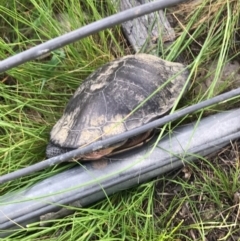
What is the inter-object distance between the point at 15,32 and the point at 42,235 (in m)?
0.73

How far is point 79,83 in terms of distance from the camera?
1763mm

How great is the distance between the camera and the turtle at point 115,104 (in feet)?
5.12

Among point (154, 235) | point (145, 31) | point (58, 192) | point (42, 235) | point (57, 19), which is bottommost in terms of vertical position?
point (154, 235)

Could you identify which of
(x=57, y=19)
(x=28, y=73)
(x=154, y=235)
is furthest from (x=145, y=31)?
(x=154, y=235)

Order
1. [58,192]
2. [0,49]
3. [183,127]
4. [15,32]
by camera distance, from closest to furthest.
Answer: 1. [58,192]
2. [183,127]
3. [0,49]
4. [15,32]

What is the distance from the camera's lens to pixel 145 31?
1776mm

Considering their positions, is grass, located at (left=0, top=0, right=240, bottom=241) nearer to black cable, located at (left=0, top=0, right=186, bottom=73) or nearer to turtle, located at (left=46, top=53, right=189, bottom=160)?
turtle, located at (left=46, top=53, right=189, bottom=160)

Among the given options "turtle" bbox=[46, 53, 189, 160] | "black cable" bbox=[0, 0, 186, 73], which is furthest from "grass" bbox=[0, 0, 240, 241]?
"black cable" bbox=[0, 0, 186, 73]

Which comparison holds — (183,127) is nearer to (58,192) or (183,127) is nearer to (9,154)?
(58,192)

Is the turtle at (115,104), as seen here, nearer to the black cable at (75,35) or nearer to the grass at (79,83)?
the grass at (79,83)

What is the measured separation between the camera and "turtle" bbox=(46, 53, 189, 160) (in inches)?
61.4

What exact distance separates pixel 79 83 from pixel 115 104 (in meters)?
0.24

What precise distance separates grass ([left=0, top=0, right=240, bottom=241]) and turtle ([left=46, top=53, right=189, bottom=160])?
9cm

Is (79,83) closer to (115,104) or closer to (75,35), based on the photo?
(115,104)
